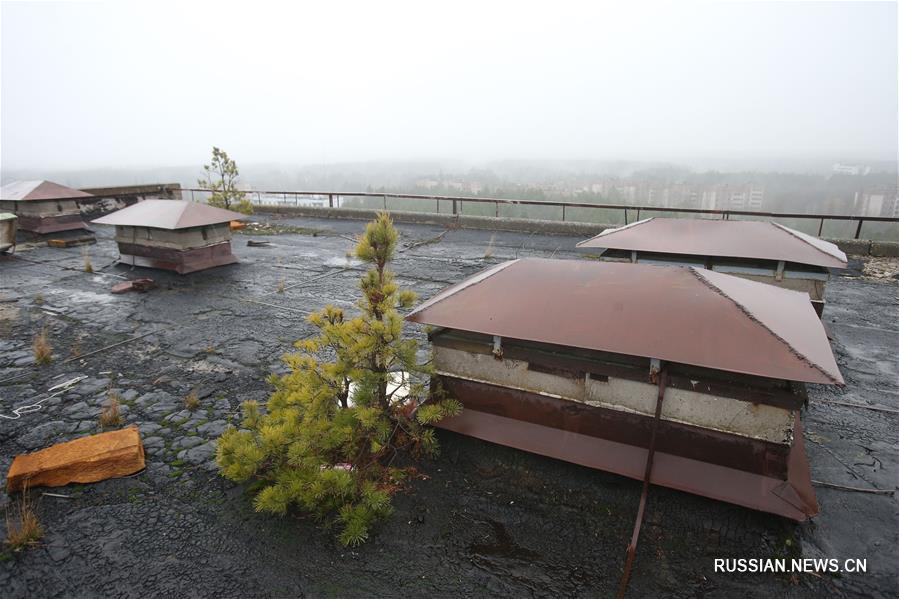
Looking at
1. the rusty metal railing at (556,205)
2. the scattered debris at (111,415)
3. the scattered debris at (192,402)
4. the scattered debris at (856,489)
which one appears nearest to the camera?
the scattered debris at (856,489)

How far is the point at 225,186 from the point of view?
1823 centimetres

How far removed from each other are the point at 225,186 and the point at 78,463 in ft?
53.4

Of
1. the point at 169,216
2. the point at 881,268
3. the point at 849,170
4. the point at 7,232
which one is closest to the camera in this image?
the point at 169,216

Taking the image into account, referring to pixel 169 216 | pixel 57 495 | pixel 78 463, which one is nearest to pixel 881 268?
pixel 78 463

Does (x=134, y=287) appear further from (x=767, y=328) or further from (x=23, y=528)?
(x=767, y=328)

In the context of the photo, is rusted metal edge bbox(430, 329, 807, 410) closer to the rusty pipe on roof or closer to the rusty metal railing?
the rusty pipe on roof

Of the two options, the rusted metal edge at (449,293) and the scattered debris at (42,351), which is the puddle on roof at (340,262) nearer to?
the scattered debris at (42,351)

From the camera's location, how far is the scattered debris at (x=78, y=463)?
12.5 ft

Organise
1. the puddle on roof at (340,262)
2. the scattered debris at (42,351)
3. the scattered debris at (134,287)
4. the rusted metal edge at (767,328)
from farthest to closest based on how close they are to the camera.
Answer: the puddle on roof at (340,262) → the scattered debris at (134,287) → the scattered debris at (42,351) → the rusted metal edge at (767,328)

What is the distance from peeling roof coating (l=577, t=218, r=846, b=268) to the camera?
6383 mm

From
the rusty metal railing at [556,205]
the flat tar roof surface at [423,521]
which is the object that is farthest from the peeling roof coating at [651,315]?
the rusty metal railing at [556,205]

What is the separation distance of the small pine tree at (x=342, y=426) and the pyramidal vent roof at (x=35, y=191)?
14502 mm

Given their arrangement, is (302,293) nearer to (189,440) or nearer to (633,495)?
(189,440)

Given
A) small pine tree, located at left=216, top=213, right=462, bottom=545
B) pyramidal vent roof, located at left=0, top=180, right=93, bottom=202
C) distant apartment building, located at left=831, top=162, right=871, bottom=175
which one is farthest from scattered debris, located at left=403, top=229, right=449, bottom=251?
distant apartment building, located at left=831, top=162, right=871, bottom=175
